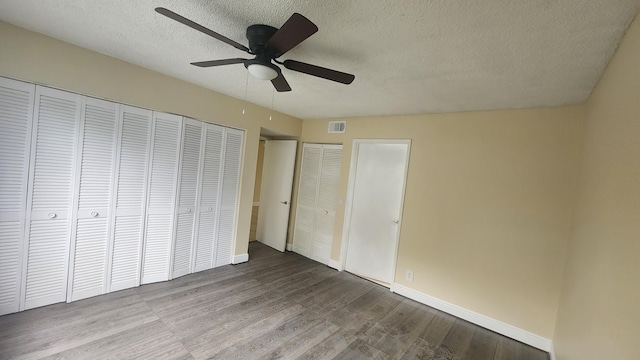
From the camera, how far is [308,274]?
138 inches

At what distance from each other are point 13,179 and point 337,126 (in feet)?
11.4

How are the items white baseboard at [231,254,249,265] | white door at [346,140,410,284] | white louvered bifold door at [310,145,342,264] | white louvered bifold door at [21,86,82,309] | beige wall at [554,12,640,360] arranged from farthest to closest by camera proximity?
white louvered bifold door at [310,145,342,264], white baseboard at [231,254,249,265], white door at [346,140,410,284], white louvered bifold door at [21,86,82,309], beige wall at [554,12,640,360]

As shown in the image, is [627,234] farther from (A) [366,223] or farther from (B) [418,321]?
(A) [366,223]

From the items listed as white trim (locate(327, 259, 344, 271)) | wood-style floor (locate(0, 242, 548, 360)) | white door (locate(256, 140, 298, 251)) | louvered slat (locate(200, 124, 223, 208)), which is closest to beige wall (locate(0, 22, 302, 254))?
louvered slat (locate(200, 124, 223, 208))

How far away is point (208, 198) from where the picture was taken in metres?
3.21

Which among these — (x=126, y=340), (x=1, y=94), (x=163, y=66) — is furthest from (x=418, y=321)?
(x=1, y=94)

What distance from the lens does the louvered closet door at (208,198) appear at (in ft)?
10.2

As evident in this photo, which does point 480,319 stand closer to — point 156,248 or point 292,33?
point 292,33

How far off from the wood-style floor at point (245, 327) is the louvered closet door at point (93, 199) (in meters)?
0.22

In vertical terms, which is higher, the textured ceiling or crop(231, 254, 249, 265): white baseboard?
the textured ceiling

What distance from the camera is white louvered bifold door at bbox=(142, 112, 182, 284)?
8.86 ft

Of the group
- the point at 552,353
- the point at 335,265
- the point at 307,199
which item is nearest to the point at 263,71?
the point at 307,199

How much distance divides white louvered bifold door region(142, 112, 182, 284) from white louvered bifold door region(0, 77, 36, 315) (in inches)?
34.8

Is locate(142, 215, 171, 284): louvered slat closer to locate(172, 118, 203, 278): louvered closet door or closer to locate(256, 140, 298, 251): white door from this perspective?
locate(172, 118, 203, 278): louvered closet door
